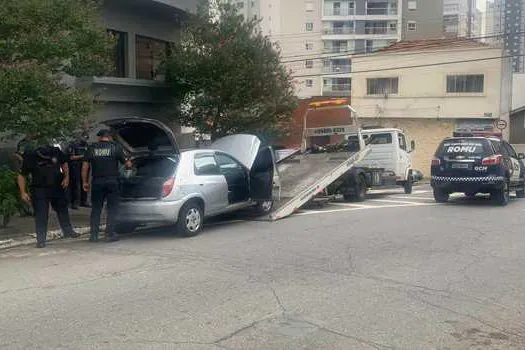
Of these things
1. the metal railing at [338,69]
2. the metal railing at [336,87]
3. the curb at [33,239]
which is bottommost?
the curb at [33,239]

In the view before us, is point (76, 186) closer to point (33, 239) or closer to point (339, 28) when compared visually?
point (33, 239)

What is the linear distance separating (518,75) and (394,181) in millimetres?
31380

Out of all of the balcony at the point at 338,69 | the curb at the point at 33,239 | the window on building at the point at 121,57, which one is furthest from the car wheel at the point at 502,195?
the balcony at the point at 338,69

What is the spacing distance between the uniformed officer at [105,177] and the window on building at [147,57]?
895 centimetres

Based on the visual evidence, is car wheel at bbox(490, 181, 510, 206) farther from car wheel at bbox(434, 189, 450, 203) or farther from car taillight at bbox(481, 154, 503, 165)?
car wheel at bbox(434, 189, 450, 203)

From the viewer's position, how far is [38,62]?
1098 centimetres

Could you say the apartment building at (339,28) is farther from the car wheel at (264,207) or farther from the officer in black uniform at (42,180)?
the officer in black uniform at (42,180)

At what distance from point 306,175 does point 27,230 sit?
22.2ft

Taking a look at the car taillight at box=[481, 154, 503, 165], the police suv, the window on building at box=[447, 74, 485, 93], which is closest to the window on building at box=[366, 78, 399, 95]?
the window on building at box=[447, 74, 485, 93]

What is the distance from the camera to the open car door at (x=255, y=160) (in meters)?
13.0

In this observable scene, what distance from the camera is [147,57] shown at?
65.1 ft

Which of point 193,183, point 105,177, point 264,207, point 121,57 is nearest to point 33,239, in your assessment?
point 105,177

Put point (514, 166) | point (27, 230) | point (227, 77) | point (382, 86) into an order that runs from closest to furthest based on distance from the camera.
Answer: point (27, 230)
point (227, 77)
point (514, 166)
point (382, 86)

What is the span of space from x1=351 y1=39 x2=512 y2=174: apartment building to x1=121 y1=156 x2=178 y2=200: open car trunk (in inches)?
1162
